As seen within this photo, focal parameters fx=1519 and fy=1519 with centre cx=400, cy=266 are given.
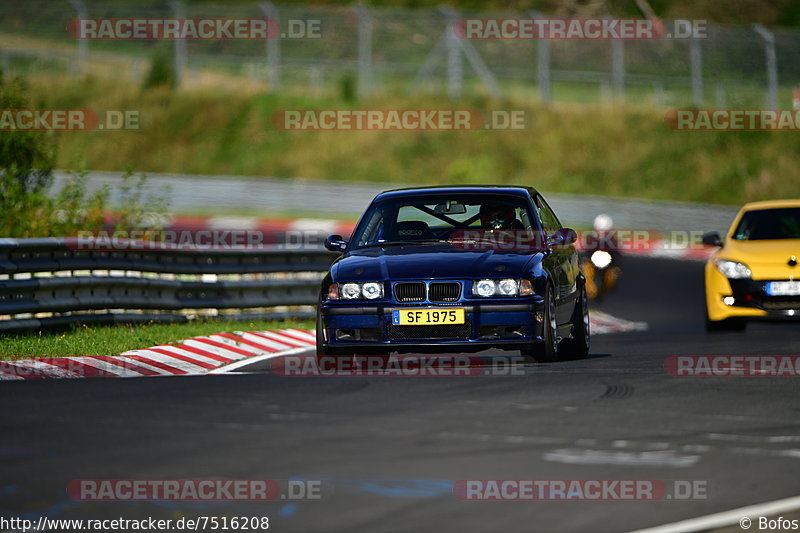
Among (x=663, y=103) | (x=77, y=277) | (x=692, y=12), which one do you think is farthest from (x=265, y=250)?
(x=692, y=12)

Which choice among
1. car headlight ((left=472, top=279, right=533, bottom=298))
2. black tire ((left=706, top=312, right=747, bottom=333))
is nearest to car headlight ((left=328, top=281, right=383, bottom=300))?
car headlight ((left=472, top=279, right=533, bottom=298))

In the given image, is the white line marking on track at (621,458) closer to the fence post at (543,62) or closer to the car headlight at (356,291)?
the car headlight at (356,291)

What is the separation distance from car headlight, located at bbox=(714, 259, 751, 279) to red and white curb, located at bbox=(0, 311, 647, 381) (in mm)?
4501

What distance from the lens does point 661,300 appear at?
23750mm

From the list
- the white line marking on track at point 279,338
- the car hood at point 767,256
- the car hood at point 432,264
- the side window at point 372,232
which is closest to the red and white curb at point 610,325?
the car hood at point 767,256

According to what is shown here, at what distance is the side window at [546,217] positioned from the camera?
42.8ft

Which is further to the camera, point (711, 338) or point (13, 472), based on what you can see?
point (711, 338)

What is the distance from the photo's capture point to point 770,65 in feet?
140

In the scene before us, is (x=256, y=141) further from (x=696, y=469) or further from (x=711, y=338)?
(x=696, y=469)

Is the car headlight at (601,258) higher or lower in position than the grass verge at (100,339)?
higher

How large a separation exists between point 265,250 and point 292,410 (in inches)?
376

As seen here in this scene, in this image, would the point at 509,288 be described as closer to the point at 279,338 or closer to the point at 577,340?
the point at 577,340

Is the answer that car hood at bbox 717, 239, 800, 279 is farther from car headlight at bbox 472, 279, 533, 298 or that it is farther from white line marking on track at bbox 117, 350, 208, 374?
white line marking on track at bbox 117, 350, 208, 374

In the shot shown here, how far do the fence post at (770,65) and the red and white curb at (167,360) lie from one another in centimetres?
2789
